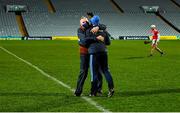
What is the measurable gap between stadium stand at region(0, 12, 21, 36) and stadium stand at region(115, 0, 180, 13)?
14800 mm

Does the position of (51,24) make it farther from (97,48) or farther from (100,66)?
(97,48)

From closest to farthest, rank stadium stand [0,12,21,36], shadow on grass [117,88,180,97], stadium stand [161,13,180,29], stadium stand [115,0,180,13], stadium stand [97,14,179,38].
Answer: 1. shadow on grass [117,88,180,97]
2. stadium stand [0,12,21,36]
3. stadium stand [97,14,179,38]
4. stadium stand [161,13,180,29]
5. stadium stand [115,0,180,13]

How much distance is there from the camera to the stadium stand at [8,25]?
57.2m

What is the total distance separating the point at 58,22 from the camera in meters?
61.2

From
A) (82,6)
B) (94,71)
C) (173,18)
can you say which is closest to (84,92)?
(94,71)

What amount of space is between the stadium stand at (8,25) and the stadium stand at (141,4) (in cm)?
1480

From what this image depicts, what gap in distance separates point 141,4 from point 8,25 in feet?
61.2

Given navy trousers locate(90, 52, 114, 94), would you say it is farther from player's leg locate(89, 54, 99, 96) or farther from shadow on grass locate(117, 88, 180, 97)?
shadow on grass locate(117, 88, 180, 97)

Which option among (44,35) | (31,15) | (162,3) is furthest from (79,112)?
(162,3)

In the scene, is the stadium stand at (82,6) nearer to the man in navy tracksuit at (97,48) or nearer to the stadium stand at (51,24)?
the stadium stand at (51,24)

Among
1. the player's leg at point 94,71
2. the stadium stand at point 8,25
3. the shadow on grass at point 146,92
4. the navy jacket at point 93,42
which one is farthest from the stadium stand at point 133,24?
the navy jacket at point 93,42

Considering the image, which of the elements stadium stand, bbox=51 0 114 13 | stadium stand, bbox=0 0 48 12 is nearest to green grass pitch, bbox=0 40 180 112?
stadium stand, bbox=0 0 48 12

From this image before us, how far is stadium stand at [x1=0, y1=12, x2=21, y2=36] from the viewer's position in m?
57.2

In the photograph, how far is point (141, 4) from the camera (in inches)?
2650
